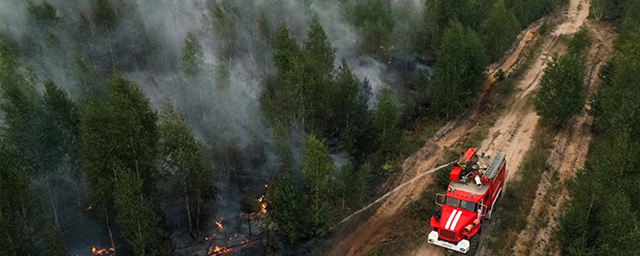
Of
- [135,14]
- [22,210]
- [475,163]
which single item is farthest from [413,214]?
[135,14]

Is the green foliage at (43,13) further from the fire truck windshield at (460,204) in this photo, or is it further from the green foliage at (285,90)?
the fire truck windshield at (460,204)

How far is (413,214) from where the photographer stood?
138 ft

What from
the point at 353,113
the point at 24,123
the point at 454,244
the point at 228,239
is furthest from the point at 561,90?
the point at 24,123

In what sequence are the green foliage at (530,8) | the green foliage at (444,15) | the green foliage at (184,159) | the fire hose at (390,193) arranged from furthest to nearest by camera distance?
the green foliage at (530,8), the green foliage at (444,15), the fire hose at (390,193), the green foliage at (184,159)

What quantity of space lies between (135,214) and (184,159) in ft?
19.2

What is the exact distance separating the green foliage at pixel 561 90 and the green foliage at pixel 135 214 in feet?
137

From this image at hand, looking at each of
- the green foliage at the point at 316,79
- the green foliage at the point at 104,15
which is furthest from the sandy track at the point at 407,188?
the green foliage at the point at 104,15

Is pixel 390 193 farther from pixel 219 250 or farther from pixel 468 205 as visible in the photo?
pixel 219 250

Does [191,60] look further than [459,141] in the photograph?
Yes

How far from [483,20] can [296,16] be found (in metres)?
32.0

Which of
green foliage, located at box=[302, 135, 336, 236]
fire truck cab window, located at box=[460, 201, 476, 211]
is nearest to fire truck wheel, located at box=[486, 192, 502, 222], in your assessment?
fire truck cab window, located at box=[460, 201, 476, 211]

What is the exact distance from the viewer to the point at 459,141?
181 feet

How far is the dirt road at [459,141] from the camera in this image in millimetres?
40188

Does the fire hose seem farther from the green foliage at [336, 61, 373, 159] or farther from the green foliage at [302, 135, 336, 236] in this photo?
the green foliage at [336, 61, 373, 159]
